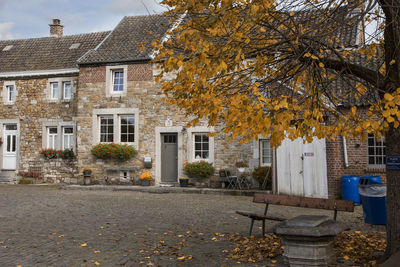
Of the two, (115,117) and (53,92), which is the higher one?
(53,92)

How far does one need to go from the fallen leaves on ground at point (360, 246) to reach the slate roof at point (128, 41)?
1179 cm

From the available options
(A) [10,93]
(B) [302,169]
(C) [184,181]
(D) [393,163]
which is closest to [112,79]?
(C) [184,181]

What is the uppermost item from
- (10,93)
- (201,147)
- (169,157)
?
(10,93)

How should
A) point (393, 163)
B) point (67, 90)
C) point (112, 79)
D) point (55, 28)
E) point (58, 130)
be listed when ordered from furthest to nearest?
point (55, 28) < point (67, 90) < point (58, 130) < point (112, 79) < point (393, 163)

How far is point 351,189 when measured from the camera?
1171 centimetres

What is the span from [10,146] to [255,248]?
17649 mm

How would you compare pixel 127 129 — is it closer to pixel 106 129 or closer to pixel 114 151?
pixel 106 129

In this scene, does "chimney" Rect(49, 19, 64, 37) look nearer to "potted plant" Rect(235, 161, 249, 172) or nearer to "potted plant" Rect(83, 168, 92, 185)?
"potted plant" Rect(83, 168, 92, 185)

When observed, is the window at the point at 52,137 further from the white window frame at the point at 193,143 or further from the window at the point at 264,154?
the window at the point at 264,154

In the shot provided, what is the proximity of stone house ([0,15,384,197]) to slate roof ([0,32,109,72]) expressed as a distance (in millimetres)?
61

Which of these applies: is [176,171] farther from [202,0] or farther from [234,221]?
[202,0]

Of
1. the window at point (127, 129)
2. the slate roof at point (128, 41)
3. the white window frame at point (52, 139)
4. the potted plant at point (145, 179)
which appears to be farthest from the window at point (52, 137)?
the potted plant at point (145, 179)

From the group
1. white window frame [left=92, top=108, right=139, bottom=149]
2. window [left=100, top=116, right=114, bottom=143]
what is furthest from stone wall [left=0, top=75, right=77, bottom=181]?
window [left=100, top=116, right=114, bottom=143]

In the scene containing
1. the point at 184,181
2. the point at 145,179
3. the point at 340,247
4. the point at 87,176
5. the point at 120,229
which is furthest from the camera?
the point at 87,176
